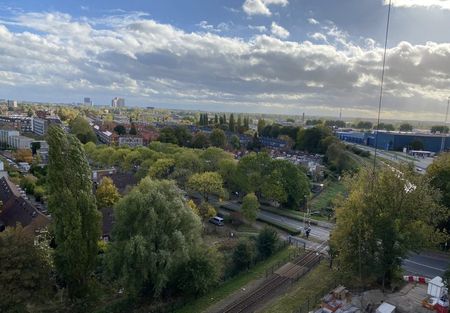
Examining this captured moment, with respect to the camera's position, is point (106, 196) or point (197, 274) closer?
point (197, 274)

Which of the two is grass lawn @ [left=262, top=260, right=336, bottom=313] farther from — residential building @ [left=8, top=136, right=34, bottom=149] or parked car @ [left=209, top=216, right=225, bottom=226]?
residential building @ [left=8, top=136, right=34, bottom=149]

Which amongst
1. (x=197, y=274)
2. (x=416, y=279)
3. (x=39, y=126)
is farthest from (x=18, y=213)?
(x=39, y=126)

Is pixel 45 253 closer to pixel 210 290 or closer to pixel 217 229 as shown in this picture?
pixel 210 290

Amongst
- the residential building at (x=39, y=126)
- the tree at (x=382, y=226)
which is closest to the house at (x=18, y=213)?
the tree at (x=382, y=226)

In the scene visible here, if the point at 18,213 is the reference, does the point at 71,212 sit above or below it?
above

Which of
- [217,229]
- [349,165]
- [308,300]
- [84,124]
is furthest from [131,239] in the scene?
[84,124]

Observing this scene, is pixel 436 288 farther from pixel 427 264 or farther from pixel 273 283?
pixel 273 283
